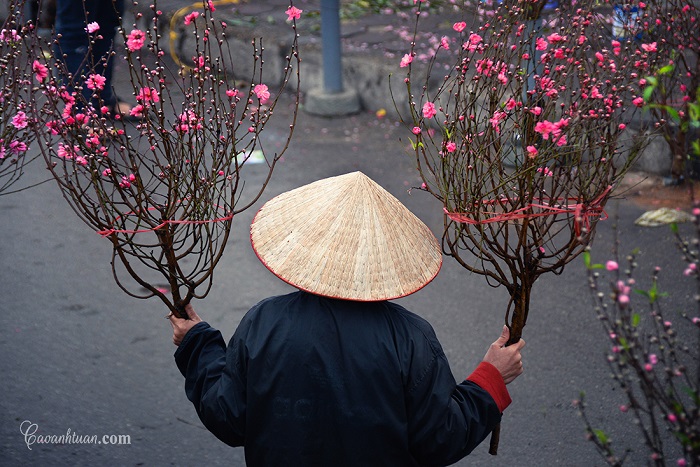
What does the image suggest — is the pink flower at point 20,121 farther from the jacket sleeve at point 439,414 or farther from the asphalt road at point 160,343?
the jacket sleeve at point 439,414

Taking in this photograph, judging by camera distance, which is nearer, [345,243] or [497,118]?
[345,243]

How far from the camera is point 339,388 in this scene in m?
2.09

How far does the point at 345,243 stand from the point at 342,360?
11.6 inches

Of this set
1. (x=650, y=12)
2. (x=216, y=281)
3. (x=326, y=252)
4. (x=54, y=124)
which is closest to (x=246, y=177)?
(x=216, y=281)

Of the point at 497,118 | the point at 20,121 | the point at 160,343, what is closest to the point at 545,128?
the point at 497,118

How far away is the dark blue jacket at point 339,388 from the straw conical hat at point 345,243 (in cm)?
7

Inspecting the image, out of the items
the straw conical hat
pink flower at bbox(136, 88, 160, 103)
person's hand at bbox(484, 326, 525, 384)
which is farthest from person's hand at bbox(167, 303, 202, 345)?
person's hand at bbox(484, 326, 525, 384)

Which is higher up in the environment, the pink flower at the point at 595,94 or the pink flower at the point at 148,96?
the pink flower at the point at 148,96

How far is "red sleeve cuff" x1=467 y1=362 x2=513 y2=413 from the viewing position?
7.66 feet

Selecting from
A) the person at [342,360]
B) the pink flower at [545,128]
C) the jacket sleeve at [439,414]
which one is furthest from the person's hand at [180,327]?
the pink flower at [545,128]

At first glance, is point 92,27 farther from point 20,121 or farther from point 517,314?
point 517,314

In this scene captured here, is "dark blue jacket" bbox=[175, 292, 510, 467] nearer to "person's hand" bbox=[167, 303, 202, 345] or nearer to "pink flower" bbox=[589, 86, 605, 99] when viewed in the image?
"person's hand" bbox=[167, 303, 202, 345]

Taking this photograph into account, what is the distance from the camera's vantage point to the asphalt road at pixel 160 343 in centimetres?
352

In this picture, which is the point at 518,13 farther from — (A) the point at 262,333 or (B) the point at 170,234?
(A) the point at 262,333
